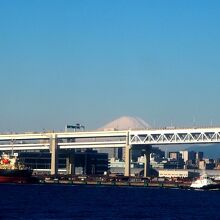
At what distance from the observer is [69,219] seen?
263 feet

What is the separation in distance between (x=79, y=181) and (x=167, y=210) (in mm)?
94700

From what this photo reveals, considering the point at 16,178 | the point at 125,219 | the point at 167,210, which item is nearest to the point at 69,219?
the point at 125,219

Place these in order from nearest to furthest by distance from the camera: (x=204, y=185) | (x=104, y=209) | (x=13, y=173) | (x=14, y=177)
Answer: (x=104, y=209) → (x=204, y=185) → (x=14, y=177) → (x=13, y=173)

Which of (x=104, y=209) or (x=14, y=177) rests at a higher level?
(x=14, y=177)

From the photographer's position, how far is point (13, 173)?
18262cm

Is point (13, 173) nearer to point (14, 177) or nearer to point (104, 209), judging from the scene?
point (14, 177)

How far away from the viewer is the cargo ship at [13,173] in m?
182

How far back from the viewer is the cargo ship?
596 feet

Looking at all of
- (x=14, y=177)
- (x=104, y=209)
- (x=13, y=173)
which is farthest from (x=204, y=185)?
(x=104, y=209)

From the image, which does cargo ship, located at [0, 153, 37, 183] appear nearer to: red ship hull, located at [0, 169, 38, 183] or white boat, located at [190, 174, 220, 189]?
red ship hull, located at [0, 169, 38, 183]

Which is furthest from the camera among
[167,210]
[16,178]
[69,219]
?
[16,178]

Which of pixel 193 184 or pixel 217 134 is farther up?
pixel 217 134

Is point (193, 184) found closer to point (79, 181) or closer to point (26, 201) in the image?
point (79, 181)

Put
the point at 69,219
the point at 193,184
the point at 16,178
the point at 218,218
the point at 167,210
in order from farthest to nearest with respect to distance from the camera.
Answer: the point at 16,178 < the point at 193,184 < the point at 167,210 < the point at 218,218 < the point at 69,219
